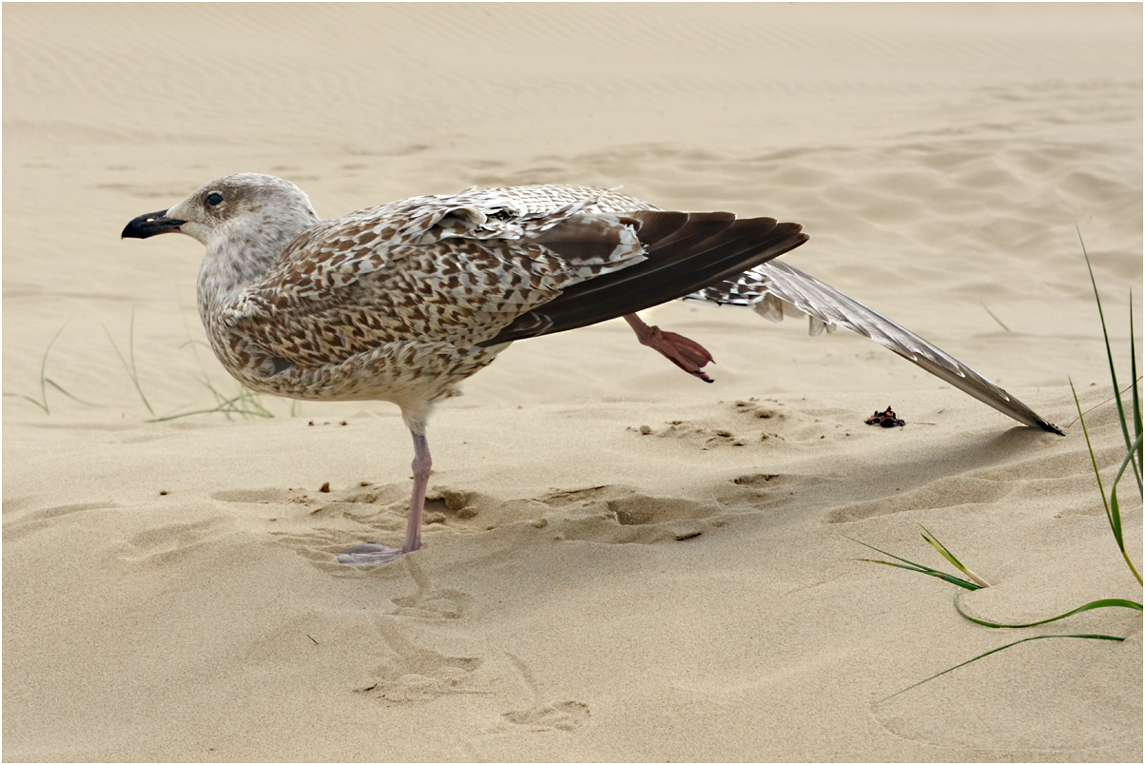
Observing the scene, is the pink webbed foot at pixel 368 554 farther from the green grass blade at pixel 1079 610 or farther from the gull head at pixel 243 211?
the green grass blade at pixel 1079 610

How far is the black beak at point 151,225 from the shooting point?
4562mm

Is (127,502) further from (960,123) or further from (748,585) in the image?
(960,123)

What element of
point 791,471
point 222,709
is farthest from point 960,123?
point 222,709

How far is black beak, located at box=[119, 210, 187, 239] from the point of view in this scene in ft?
15.0

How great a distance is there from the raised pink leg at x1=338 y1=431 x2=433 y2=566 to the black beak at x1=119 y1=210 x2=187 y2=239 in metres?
1.42

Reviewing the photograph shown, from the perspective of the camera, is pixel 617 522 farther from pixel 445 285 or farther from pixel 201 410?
pixel 201 410

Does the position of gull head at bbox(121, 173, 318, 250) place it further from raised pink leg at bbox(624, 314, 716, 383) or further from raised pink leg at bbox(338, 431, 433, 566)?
raised pink leg at bbox(624, 314, 716, 383)

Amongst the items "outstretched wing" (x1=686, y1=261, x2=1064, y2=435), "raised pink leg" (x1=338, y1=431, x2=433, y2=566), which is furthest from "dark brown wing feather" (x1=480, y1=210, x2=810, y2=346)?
"raised pink leg" (x1=338, y1=431, x2=433, y2=566)

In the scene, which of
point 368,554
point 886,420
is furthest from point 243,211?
point 886,420

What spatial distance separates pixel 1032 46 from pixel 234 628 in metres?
27.2

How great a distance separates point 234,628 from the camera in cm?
344

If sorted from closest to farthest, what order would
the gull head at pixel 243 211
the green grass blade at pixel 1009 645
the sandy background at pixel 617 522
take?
the green grass blade at pixel 1009 645 < the sandy background at pixel 617 522 < the gull head at pixel 243 211

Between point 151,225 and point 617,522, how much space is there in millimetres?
2316

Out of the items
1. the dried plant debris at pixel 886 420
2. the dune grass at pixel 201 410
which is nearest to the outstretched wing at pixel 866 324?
the dried plant debris at pixel 886 420
